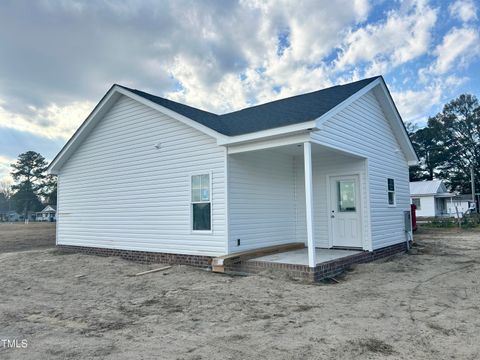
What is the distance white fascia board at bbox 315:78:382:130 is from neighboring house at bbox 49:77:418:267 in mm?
32

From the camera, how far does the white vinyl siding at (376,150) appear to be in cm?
809

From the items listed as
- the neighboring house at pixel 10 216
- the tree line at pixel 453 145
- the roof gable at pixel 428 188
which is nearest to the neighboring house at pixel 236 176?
the roof gable at pixel 428 188

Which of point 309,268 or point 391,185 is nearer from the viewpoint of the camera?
point 309,268

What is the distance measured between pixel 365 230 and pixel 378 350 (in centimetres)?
588

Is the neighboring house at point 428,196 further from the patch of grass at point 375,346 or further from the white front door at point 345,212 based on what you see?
the patch of grass at point 375,346

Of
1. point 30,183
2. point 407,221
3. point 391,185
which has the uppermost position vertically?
point 30,183

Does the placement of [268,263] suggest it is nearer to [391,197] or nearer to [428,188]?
[391,197]

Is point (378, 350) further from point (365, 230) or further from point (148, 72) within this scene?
point (148, 72)

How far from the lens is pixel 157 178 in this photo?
9.31 m

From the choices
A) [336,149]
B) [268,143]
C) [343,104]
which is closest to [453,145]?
[343,104]

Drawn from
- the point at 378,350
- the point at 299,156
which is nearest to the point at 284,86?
the point at 299,156

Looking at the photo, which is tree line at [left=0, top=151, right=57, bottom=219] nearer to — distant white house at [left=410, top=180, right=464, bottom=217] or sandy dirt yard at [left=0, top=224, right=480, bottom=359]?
distant white house at [left=410, top=180, right=464, bottom=217]

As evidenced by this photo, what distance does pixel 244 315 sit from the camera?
15.7 ft

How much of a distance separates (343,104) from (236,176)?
118 inches
